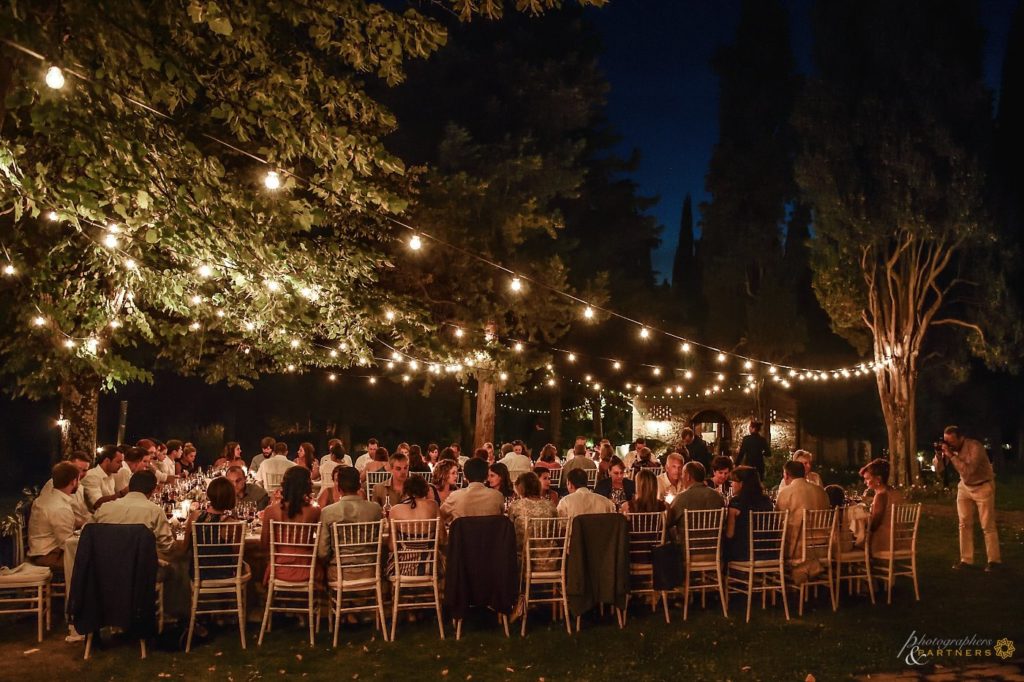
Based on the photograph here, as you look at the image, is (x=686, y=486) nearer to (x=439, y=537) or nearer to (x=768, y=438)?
(x=439, y=537)

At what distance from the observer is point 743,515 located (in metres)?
7.74

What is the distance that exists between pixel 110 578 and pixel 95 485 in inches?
126

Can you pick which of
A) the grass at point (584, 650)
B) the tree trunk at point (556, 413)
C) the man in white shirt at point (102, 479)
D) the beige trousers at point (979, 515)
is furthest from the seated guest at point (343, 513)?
the tree trunk at point (556, 413)

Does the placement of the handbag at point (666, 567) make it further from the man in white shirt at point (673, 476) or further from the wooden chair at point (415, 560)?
the man in white shirt at point (673, 476)

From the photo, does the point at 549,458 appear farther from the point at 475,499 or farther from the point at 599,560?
the point at 599,560

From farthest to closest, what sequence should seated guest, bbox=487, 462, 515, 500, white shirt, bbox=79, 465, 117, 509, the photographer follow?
the photographer, white shirt, bbox=79, 465, 117, 509, seated guest, bbox=487, 462, 515, 500

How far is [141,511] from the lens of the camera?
6.40 meters

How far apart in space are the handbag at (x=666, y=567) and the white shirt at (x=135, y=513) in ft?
13.1

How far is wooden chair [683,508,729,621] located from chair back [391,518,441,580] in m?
2.17

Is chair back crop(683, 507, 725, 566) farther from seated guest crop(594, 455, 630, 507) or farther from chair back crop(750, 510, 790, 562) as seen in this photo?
seated guest crop(594, 455, 630, 507)

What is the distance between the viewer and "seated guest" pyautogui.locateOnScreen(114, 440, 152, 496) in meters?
9.28

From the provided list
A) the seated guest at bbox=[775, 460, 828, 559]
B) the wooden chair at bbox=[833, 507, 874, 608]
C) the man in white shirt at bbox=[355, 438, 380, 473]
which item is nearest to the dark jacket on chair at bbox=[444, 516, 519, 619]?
the seated guest at bbox=[775, 460, 828, 559]

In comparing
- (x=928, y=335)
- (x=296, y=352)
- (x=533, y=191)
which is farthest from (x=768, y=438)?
(x=296, y=352)

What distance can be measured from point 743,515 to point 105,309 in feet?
19.7
